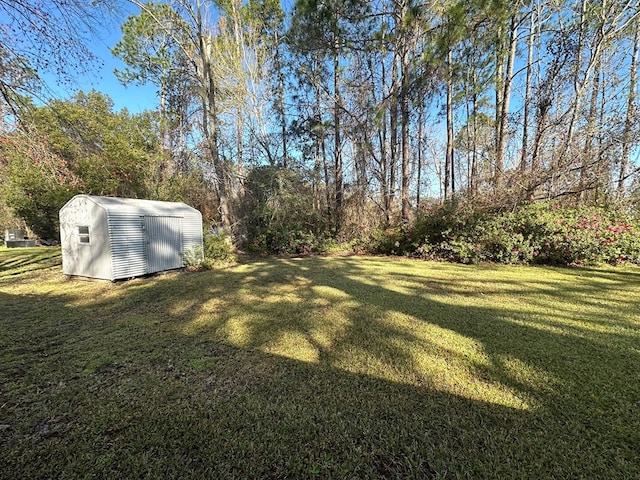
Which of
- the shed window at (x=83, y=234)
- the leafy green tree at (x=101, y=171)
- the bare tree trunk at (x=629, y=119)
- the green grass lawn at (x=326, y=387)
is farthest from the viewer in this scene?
the leafy green tree at (x=101, y=171)

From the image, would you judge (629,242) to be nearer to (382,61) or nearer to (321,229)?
(321,229)

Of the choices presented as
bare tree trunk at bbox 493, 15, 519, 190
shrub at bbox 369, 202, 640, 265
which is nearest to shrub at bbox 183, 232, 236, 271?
shrub at bbox 369, 202, 640, 265

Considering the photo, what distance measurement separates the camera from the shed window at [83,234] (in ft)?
21.5

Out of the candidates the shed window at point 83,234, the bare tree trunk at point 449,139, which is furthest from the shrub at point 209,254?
the bare tree trunk at point 449,139

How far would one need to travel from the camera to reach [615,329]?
131 inches

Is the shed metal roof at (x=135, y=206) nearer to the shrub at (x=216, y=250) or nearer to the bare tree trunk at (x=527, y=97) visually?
the shrub at (x=216, y=250)

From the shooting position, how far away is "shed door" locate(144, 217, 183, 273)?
7.09 meters

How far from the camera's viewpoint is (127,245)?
6.54m

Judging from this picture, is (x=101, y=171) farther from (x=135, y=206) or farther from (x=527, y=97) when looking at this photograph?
(x=527, y=97)

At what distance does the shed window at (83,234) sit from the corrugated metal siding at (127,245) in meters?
0.90

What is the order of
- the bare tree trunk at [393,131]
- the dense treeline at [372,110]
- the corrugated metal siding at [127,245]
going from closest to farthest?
the corrugated metal siding at [127,245] → the dense treeline at [372,110] → the bare tree trunk at [393,131]

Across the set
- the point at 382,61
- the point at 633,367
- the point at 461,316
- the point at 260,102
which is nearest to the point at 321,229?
the point at 260,102

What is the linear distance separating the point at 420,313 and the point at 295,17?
11.1 metres

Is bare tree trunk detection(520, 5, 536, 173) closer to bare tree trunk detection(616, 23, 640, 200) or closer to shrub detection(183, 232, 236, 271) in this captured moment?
bare tree trunk detection(616, 23, 640, 200)
